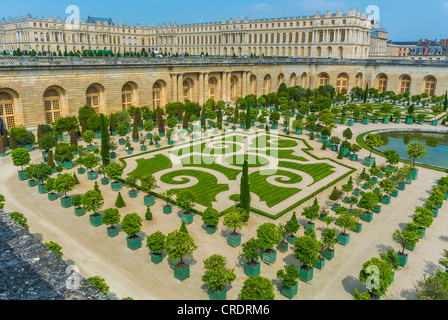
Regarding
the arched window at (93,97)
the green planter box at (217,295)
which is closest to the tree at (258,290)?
the green planter box at (217,295)

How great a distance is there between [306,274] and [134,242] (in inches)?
402

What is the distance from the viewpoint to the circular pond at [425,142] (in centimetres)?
4025

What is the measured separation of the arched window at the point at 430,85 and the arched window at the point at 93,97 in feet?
240

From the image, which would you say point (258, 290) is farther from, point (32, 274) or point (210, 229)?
point (32, 274)

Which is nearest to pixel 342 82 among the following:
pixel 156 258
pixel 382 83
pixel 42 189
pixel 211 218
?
pixel 382 83

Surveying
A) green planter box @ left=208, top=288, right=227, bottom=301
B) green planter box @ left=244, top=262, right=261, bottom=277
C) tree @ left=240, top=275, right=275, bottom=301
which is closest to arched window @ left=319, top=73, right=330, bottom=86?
green planter box @ left=244, top=262, right=261, bottom=277

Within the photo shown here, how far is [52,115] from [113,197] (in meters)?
25.9

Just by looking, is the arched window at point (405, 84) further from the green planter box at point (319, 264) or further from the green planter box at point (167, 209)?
the green planter box at point (319, 264)

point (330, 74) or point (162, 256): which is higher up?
point (330, 74)

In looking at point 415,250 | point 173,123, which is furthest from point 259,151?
point 415,250
